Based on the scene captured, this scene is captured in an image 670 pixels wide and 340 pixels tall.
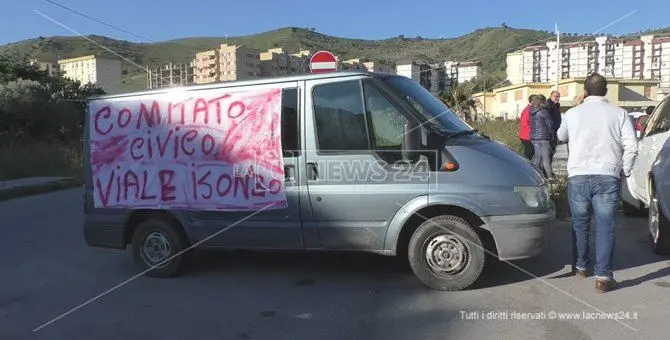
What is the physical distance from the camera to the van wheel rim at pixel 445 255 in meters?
5.19

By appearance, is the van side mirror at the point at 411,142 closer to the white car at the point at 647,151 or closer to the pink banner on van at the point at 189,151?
the pink banner on van at the point at 189,151

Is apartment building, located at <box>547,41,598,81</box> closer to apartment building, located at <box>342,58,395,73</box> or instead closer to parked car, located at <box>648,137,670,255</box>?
apartment building, located at <box>342,58,395,73</box>

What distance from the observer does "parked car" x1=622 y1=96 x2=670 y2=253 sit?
19.2 ft

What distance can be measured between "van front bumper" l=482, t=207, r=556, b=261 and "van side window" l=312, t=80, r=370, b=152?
4.44ft

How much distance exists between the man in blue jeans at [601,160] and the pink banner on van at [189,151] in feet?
8.95

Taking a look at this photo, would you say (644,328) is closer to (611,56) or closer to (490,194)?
(490,194)

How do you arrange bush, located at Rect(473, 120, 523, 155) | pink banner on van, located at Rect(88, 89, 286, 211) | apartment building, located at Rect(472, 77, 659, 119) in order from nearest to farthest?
1. pink banner on van, located at Rect(88, 89, 286, 211)
2. bush, located at Rect(473, 120, 523, 155)
3. apartment building, located at Rect(472, 77, 659, 119)

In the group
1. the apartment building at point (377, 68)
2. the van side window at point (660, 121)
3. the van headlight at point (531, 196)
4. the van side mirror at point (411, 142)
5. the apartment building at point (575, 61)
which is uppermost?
the apartment building at point (575, 61)

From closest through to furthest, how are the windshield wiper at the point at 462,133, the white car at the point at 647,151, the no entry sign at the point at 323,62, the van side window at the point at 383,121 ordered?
the van side window at the point at 383,121, the windshield wiper at the point at 462,133, the white car at the point at 647,151, the no entry sign at the point at 323,62

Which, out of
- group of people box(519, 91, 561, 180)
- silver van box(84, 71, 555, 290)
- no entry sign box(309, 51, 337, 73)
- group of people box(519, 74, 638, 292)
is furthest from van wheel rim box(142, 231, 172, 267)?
group of people box(519, 91, 561, 180)

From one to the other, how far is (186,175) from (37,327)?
76.1 inches

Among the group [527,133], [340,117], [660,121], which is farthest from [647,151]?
[527,133]

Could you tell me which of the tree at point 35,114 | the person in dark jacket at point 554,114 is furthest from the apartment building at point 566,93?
the person in dark jacket at point 554,114

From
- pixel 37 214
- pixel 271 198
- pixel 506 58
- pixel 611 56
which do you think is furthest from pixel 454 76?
pixel 271 198
